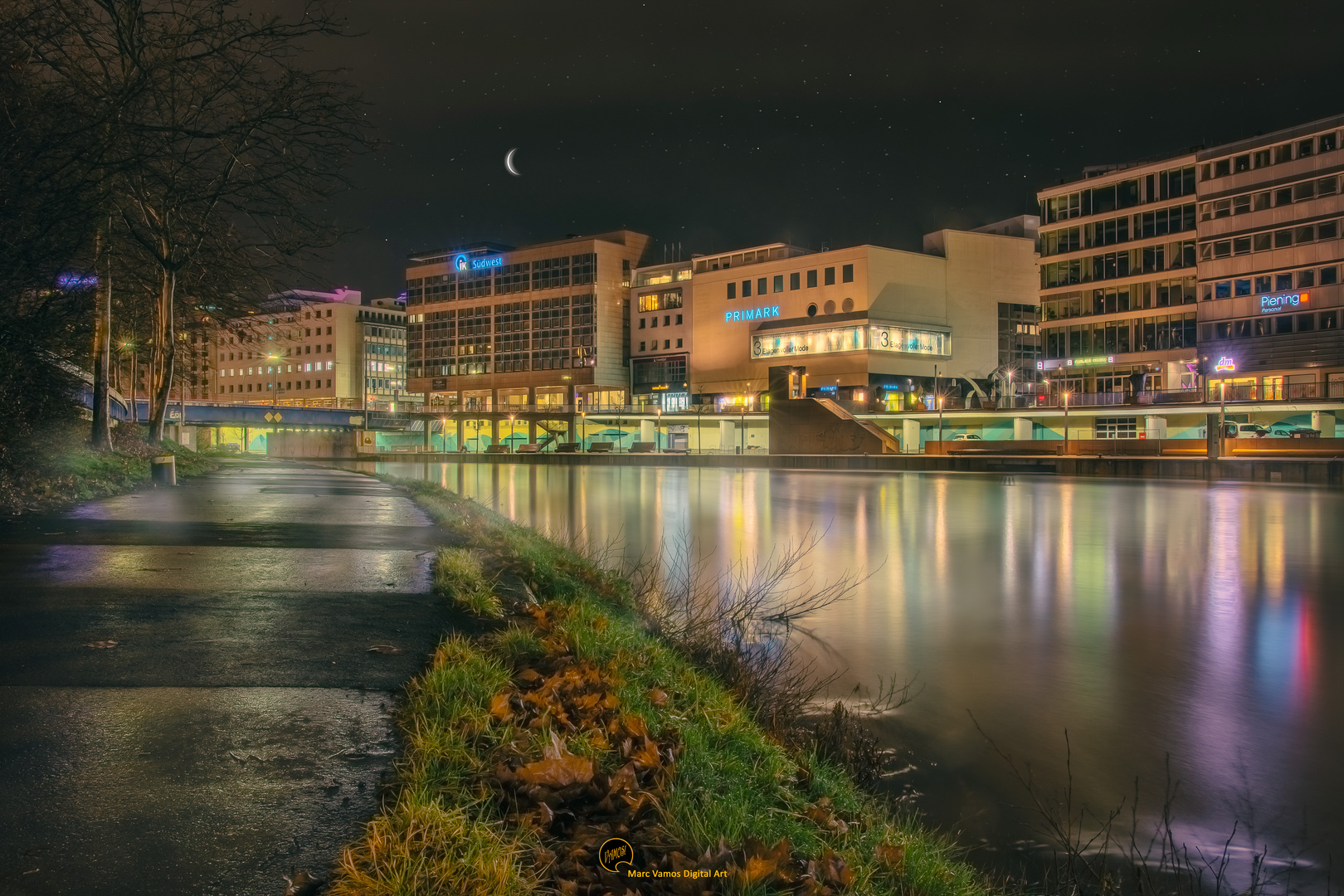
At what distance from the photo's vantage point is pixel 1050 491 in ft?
145

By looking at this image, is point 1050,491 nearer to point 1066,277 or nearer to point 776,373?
point 776,373

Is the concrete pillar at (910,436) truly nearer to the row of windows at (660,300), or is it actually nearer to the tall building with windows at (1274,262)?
the tall building with windows at (1274,262)

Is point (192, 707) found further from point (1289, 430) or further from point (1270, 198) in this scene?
point (1270, 198)

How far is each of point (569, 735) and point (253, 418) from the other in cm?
10215

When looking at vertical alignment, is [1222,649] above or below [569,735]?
below

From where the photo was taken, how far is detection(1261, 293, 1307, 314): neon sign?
70.1 meters

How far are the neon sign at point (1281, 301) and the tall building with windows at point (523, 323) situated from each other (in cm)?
6836

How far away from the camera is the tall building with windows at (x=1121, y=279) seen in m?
79.4

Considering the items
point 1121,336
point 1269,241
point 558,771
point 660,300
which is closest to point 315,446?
point 660,300

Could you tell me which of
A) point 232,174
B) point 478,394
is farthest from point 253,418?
point 232,174

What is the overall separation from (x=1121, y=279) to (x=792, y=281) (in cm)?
3538

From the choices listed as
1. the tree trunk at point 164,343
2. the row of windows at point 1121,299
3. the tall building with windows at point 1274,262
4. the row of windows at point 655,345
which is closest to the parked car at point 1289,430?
the tall building with windows at point 1274,262

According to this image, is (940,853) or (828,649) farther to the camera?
(828,649)

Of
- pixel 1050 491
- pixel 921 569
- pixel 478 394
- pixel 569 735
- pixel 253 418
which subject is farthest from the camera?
pixel 478 394
